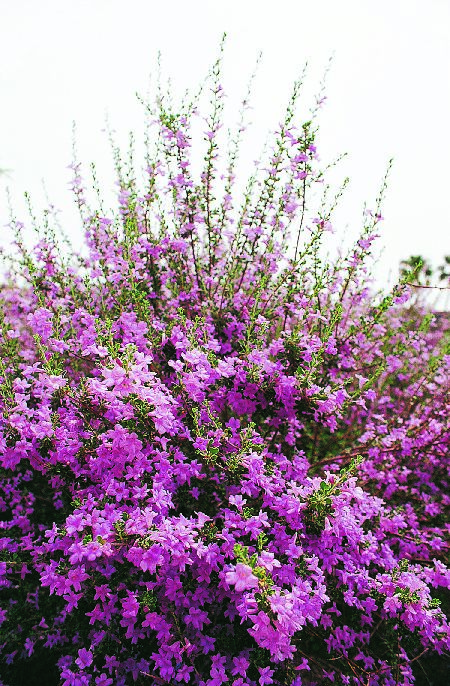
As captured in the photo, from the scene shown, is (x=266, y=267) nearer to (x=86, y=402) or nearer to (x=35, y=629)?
(x=86, y=402)

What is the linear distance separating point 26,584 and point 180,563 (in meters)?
1.38

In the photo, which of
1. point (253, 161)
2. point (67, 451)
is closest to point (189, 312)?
point (253, 161)

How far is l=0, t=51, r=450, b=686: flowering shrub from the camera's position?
7.68 feet

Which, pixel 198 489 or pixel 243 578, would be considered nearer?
pixel 243 578

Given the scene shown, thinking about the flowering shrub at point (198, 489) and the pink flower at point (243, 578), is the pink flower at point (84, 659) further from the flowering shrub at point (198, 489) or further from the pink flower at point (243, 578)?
the pink flower at point (243, 578)

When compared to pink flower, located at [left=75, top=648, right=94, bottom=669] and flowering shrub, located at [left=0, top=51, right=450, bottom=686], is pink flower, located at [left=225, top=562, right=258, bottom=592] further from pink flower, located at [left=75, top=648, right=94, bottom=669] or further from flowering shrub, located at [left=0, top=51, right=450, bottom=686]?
pink flower, located at [left=75, top=648, right=94, bottom=669]

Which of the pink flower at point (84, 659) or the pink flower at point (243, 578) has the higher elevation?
the pink flower at point (243, 578)

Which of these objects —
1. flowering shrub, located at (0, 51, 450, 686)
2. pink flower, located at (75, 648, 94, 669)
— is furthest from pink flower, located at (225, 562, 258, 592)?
pink flower, located at (75, 648, 94, 669)

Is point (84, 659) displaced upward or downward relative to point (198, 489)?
downward

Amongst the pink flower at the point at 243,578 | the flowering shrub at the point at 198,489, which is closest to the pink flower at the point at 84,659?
the flowering shrub at the point at 198,489

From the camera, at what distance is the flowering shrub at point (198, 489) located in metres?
2.34

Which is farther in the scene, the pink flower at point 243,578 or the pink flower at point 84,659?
the pink flower at point 84,659

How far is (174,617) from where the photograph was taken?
2.46m

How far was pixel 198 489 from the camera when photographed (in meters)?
2.86
